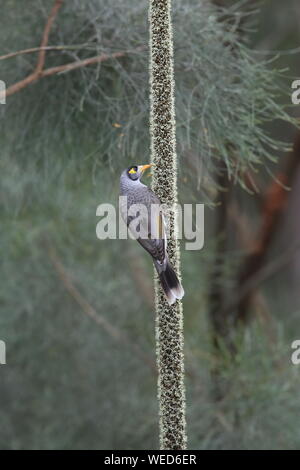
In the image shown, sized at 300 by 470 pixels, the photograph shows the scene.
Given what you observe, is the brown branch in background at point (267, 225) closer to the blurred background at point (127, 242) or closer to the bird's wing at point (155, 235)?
the blurred background at point (127, 242)

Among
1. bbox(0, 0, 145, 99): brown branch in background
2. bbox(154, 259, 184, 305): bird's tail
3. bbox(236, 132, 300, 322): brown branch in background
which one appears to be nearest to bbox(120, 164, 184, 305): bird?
bbox(154, 259, 184, 305): bird's tail

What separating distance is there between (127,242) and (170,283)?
173 cm

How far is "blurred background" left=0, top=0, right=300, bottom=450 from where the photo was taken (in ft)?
3.96

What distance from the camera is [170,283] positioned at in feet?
2.07

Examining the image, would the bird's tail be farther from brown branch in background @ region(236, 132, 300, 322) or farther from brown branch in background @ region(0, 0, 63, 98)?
brown branch in background @ region(236, 132, 300, 322)

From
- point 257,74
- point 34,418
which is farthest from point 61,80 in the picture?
point 34,418

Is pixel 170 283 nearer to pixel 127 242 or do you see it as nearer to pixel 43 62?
pixel 43 62

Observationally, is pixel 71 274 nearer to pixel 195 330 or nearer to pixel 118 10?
pixel 195 330

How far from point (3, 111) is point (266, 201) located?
0.96 metres

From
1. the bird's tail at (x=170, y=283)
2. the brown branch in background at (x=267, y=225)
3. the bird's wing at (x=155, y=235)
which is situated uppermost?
the brown branch in background at (x=267, y=225)

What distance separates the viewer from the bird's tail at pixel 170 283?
2.05 ft

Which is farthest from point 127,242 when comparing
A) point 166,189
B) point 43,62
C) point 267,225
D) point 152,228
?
point 166,189

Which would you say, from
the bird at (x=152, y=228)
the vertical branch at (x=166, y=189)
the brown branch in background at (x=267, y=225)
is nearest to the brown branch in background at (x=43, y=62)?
the bird at (x=152, y=228)

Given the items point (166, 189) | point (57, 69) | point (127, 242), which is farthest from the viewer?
point (127, 242)
